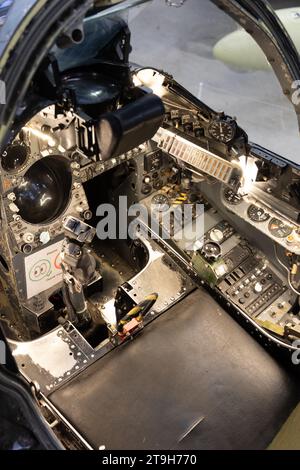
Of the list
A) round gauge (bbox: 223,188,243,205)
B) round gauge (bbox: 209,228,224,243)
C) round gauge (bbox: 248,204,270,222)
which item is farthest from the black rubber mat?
round gauge (bbox: 223,188,243,205)

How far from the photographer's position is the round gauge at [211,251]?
4.25 m

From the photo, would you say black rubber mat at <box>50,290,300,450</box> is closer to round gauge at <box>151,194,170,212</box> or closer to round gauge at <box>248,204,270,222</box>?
round gauge at <box>248,204,270,222</box>

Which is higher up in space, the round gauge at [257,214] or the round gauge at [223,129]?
the round gauge at [223,129]

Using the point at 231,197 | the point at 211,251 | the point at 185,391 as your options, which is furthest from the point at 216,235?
the point at 185,391

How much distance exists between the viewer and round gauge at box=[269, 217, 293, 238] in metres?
4.03

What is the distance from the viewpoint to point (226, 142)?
4.07 metres

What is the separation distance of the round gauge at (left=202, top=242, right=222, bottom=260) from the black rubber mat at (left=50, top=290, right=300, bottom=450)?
1.35 feet

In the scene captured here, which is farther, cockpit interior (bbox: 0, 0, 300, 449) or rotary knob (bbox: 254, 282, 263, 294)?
rotary knob (bbox: 254, 282, 263, 294)

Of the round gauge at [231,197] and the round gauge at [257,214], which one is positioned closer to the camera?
the round gauge at [257,214]

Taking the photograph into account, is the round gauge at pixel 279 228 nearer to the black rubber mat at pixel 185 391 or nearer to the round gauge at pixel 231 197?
the round gauge at pixel 231 197

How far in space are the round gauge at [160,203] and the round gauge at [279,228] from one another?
892 mm

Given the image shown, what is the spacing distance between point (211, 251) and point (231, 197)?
449 mm

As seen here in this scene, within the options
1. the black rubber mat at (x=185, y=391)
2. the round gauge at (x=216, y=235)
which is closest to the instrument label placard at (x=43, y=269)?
the black rubber mat at (x=185, y=391)
